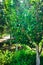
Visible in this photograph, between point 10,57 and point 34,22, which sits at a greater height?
point 34,22

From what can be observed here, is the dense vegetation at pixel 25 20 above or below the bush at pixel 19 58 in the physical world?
above

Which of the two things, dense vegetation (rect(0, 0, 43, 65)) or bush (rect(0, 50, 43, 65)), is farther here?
bush (rect(0, 50, 43, 65))

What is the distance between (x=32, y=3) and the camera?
15141 mm

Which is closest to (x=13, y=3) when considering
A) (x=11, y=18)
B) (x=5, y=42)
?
(x=11, y=18)

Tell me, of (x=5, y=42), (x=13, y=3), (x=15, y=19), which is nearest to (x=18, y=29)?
(x=15, y=19)

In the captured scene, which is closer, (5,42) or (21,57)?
(21,57)

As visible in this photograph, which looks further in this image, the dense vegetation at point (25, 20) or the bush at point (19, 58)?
the bush at point (19, 58)

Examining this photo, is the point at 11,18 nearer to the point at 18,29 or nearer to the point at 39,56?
the point at 18,29

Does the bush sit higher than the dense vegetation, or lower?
lower

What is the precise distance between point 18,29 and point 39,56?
7.84 ft

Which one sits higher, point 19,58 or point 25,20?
point 25,20

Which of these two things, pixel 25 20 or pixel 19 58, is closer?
pixel 25 20

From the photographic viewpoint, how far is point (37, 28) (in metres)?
15.2

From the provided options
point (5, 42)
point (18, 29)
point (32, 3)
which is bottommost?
point (5, 42)
